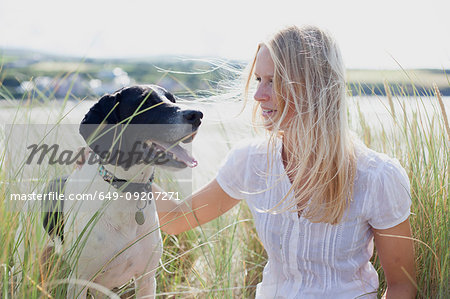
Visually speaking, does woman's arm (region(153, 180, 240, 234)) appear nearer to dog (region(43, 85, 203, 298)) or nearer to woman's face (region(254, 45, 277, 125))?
dog (region(43, 85, 203, 298))

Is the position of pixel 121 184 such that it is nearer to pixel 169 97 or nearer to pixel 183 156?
pixel 183 156

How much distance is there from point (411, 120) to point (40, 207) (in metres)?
1.95

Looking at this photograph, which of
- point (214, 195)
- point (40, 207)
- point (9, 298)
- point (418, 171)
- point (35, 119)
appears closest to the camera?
point (9, 298)

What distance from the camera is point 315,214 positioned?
6.71 ft

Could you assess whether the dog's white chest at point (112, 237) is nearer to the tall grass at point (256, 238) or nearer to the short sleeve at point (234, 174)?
the tall grass at point (256, 238)

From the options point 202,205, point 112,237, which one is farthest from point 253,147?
point 112,237

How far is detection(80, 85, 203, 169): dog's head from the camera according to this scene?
2.04 metres

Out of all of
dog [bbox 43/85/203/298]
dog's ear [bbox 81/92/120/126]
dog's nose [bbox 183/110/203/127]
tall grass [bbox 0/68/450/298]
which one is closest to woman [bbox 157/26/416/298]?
tall grass [bbox 0/68/450/298]

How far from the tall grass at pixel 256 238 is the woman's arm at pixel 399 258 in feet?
0.18

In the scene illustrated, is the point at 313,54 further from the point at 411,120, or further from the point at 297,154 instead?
the point at 411,120

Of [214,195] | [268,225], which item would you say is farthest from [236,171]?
[268,225]

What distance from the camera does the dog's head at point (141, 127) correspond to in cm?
204

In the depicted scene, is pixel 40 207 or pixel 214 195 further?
pixel 214 195

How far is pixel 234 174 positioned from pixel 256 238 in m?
0.70
